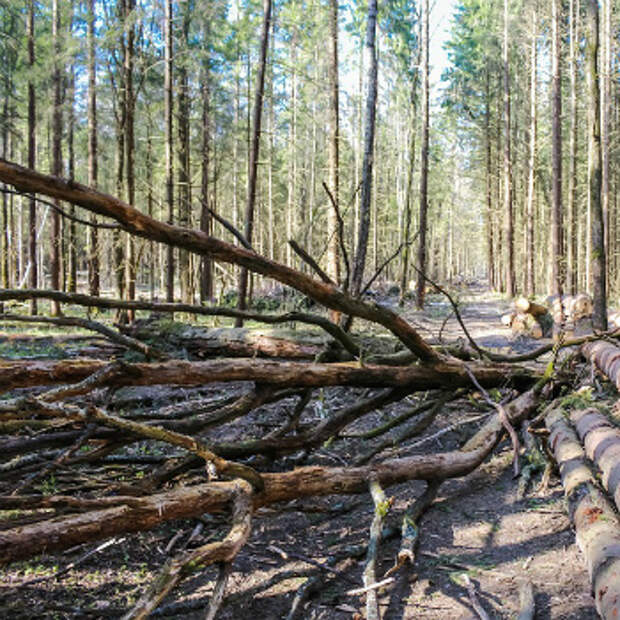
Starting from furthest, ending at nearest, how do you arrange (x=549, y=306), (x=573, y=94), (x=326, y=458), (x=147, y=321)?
(x=573, y=94) < (x=549, y=306) < (x=147, y=321) < (x=326, y=458)

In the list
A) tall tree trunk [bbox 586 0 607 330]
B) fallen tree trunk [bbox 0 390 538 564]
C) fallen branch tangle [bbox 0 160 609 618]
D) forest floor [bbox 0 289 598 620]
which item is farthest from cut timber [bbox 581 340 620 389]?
tall tree trunk [bbox 586 0 607 330]

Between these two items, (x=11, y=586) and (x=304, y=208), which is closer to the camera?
(x=11, y=586)

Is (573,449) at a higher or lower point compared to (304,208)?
lower

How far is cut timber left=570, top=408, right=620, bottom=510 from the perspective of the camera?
252 cm

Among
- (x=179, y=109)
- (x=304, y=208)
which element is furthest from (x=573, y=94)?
(x=304, y=208)

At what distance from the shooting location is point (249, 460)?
138 inches

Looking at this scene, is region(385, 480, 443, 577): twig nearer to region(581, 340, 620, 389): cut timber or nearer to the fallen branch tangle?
the fallen branch tangle

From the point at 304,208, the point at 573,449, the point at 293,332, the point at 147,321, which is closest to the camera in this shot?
the point at 573,449

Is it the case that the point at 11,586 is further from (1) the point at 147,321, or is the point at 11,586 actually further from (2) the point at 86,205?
(1) the point at 147,321

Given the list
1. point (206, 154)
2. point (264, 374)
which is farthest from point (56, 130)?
point (264, 374)

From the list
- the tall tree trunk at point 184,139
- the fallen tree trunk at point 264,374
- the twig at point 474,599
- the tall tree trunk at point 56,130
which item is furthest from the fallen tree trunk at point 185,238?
the tall tree trunk at point 56,130

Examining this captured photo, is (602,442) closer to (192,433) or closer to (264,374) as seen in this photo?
(264,374)

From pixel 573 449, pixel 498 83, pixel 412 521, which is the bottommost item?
pixel 412 521

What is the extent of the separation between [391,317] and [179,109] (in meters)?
18.5
